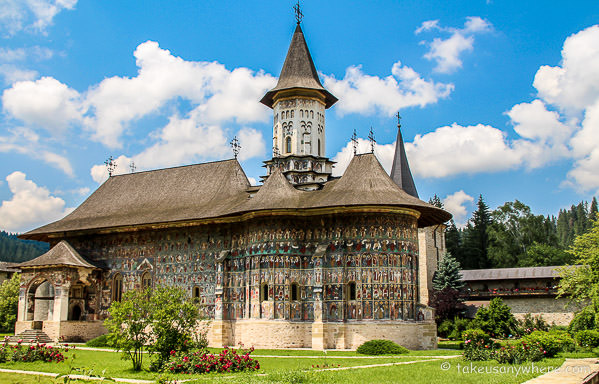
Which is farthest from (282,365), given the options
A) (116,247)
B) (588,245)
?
(588,245)

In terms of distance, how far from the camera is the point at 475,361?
1789 centimetres

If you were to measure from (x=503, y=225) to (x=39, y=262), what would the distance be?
160ft

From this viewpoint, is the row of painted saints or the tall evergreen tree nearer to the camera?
the row of painted saints

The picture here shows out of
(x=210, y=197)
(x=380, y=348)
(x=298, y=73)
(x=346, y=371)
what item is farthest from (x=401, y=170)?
(x=346, y=371)

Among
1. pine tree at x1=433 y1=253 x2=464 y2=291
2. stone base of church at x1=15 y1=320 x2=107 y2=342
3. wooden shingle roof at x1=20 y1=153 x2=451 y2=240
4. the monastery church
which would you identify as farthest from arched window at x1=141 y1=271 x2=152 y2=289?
pine tree at x1=433 y1=253 x2=464 y2=291

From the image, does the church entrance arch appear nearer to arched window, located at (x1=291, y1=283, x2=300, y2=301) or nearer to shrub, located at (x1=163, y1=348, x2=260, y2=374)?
arched window, located at (x1=291, y1=283, x2=300, y2=301)

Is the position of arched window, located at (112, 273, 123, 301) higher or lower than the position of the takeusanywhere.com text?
higher

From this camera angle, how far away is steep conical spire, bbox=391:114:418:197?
48525 millimetres

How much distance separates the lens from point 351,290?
2697 centimetres

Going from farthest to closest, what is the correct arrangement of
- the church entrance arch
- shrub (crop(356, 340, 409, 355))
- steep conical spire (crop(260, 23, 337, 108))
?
steep conical spire (crop(260, 23, 337, 108))
the church entrance arch
shrub (crop(356, 340, 409, 355))

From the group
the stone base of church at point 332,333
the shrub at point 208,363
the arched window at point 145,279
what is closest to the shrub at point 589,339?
the stone base of church at point 332,333

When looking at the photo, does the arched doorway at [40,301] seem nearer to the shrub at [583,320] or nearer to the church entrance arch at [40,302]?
the church entrance arch at [40,302]

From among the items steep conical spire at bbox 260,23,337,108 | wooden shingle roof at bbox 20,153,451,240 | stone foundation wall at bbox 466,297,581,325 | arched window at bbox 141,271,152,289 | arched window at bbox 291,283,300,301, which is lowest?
stone foundation wall at bbox 466,297,581,325

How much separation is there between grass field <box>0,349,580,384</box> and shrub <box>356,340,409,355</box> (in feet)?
5.02
